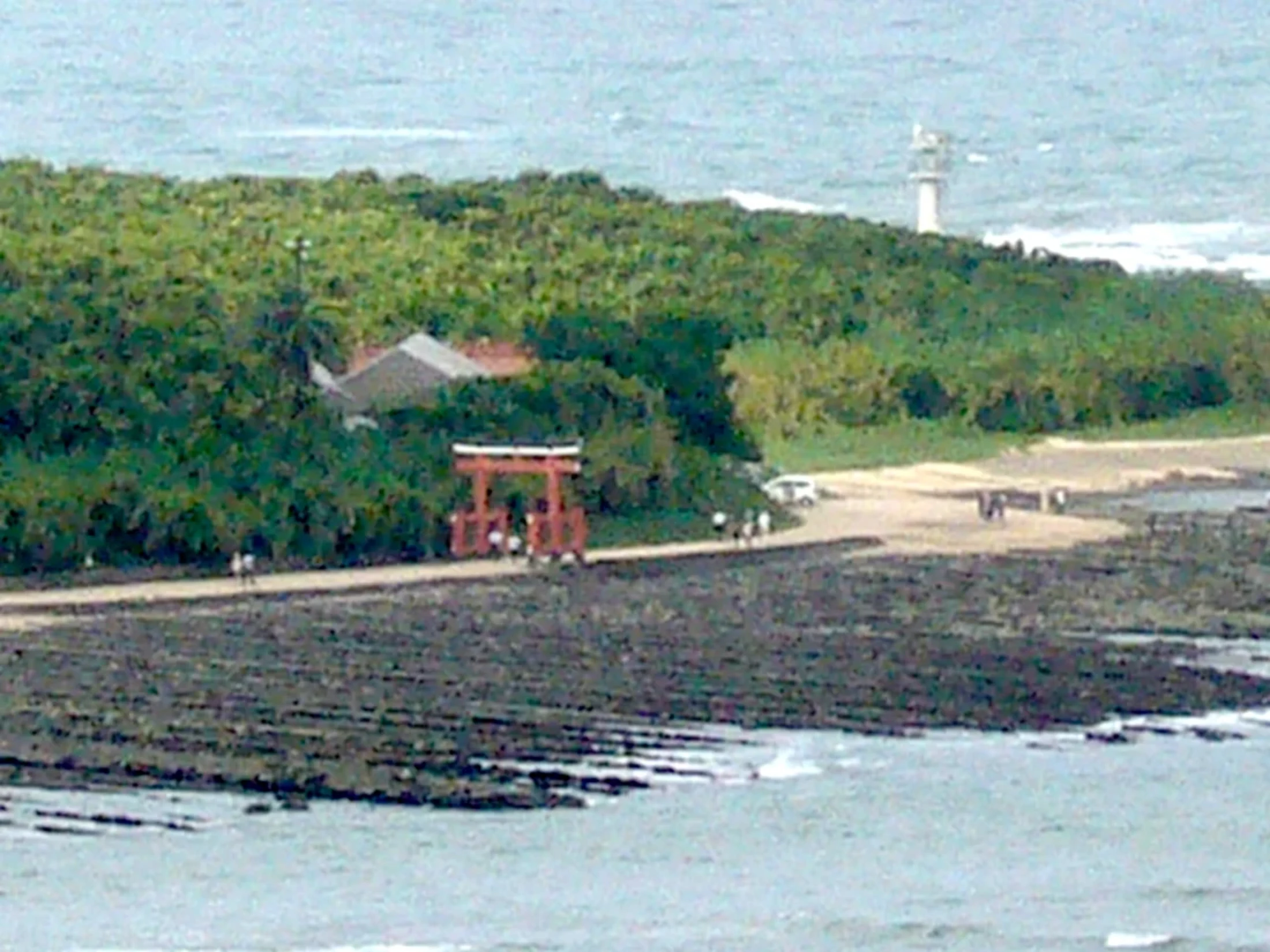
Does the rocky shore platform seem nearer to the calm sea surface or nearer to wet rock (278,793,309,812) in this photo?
wet rock (278,793,309,812)

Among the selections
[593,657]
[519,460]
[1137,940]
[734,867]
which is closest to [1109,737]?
[593,657]

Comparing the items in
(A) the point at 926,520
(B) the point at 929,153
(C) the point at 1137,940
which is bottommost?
(C) the point at 1137,940

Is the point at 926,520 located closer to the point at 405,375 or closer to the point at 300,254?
the point at 405,375

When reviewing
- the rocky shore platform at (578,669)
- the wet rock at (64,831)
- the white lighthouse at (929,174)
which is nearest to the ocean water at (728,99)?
the white lighthouse at (929,174)

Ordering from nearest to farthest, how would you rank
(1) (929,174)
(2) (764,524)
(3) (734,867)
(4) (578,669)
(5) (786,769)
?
1. (3) (734,867)
2. (5) (786,769)
3. (4) (578,669)
4. (2) (764,524)
5. (1) (929,174)

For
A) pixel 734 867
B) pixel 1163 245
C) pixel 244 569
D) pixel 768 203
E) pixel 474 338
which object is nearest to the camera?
pixel 734 867

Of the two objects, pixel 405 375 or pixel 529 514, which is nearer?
pixel 529 514

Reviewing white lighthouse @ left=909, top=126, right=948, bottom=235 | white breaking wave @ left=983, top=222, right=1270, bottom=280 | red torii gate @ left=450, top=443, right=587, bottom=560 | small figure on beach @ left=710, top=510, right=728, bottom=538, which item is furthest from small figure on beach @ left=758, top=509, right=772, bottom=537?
white lighthouse @ left=909, top=126, right=948, bottom=235
